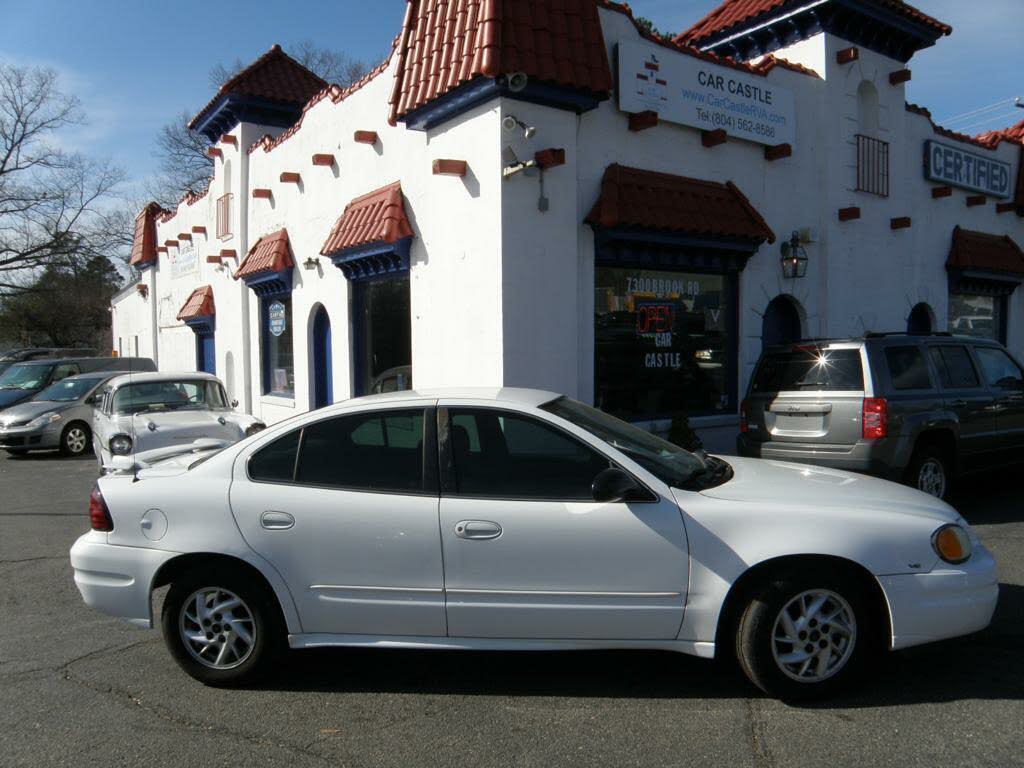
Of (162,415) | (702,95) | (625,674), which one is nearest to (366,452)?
(625,674)

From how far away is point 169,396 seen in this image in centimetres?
1092

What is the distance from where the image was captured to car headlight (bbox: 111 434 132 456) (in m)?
9.24

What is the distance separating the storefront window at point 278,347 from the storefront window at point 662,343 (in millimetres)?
7035

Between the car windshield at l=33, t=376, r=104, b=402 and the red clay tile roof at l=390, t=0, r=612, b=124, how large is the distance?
883cm

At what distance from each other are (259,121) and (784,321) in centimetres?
1136

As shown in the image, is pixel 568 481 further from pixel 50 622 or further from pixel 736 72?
pixel 736 72

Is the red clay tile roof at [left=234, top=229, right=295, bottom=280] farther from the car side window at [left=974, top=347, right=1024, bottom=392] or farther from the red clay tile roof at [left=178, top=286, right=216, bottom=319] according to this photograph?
the car side window at [left=974, top=347, right=1024, bottom=392]

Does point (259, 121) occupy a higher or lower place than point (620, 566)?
higher

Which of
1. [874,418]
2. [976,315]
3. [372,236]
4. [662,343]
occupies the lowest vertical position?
[874,418]

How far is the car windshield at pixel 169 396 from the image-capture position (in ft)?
34.7

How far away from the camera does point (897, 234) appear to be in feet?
44.8

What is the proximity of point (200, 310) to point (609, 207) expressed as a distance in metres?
12.8

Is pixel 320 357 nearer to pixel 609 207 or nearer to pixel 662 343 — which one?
pixel 662 343

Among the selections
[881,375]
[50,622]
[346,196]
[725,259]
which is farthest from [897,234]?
[50,622]
